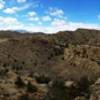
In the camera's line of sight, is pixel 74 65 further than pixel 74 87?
Yes

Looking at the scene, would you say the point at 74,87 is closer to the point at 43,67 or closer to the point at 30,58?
the point at 43,67

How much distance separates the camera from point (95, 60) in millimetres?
70250

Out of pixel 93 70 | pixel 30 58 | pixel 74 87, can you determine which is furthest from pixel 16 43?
pixel 74 87

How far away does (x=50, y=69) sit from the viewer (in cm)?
7675

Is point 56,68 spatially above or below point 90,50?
below

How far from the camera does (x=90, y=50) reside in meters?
72.8

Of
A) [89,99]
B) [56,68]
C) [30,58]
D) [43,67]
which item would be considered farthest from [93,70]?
[89,99]

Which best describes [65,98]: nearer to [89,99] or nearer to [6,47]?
[89,99]

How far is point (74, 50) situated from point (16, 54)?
22.1 metres

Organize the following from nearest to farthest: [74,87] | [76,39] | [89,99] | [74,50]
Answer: [89,99], [74,87], [74,50], [76,39]

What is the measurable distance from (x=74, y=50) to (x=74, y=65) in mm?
5372

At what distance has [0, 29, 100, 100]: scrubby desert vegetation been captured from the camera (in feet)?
102

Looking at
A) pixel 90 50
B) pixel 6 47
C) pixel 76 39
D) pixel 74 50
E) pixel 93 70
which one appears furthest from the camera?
pixel 76 39

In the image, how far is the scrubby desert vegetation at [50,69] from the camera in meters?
30.9
